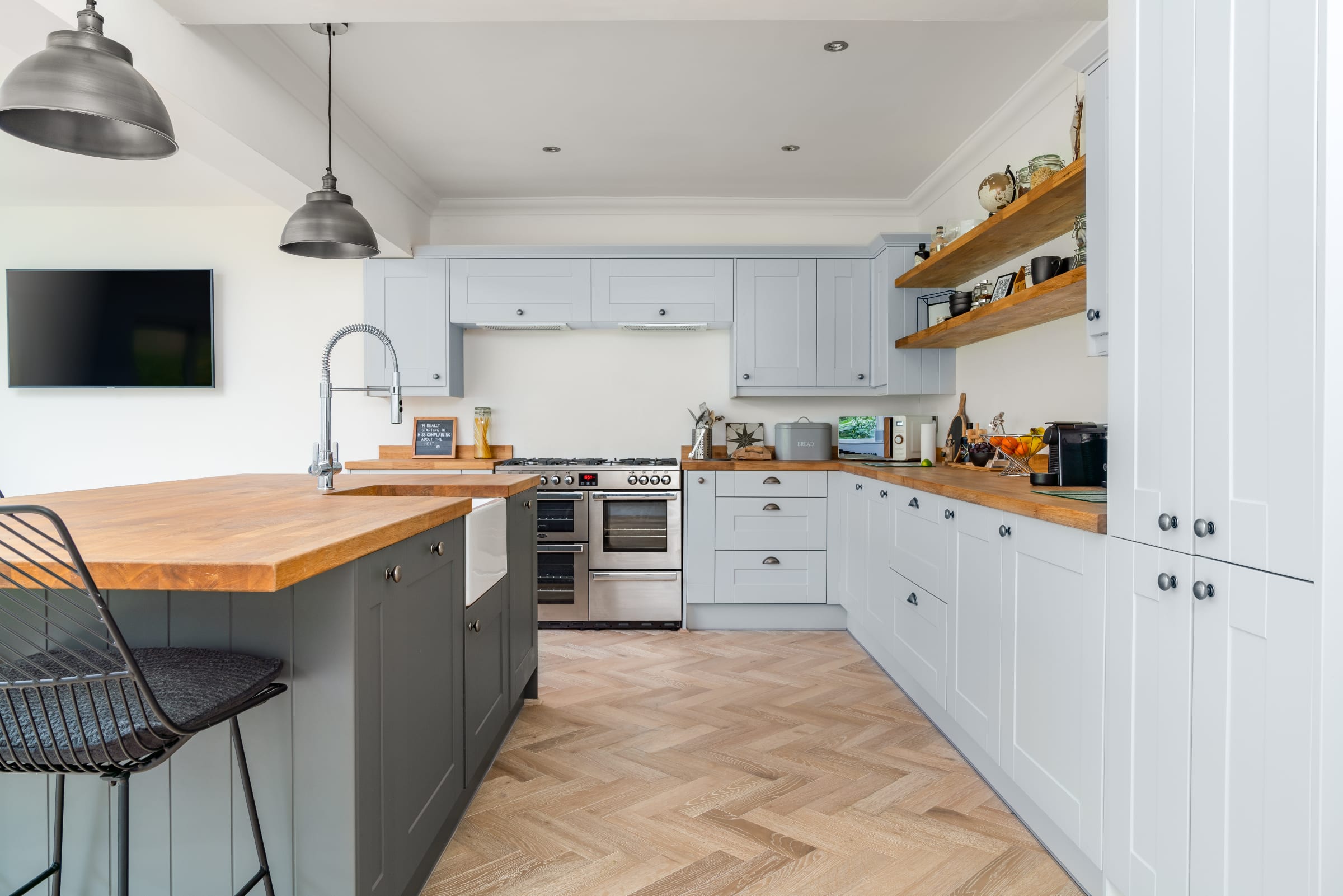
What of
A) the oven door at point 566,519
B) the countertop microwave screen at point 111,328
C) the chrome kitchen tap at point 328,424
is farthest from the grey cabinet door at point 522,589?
the countertop microwave screen at point 111,328

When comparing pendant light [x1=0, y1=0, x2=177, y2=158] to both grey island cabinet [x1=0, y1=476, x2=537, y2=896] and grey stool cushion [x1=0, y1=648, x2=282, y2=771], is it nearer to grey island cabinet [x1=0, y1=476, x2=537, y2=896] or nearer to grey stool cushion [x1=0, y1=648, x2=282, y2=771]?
grey island cabinet [x1=0, y1=476, x2=537, y2=896]

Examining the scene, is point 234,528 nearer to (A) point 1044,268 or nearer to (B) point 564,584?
(A) point 1044,268

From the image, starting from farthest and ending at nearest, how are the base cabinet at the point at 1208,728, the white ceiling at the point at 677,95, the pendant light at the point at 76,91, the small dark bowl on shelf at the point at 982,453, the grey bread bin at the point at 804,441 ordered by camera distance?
the grey bread bin at the point at 804,441
the small dark bowl on shelf at the point at 982,453
the white ceiling at the point at 677,95
the pendant light at the point at 76,91
the base cabinet at the point at 1208,728

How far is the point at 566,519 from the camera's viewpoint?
421 cm

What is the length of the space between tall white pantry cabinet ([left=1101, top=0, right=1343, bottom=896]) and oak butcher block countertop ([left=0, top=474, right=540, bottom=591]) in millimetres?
1528

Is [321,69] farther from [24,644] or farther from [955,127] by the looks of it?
[955,127]

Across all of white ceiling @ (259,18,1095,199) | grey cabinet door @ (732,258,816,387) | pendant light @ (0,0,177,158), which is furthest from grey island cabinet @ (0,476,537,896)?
grey cabinet door @ (732,258,816,387)

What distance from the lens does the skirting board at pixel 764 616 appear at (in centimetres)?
419

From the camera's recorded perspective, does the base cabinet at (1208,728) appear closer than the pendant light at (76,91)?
Yes

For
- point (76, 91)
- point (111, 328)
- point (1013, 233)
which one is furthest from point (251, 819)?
point (111, 328)

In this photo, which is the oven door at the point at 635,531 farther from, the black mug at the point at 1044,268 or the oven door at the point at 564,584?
the black mug at the point at 1044,268

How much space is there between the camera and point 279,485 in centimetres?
246

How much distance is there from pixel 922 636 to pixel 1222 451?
1.67 m

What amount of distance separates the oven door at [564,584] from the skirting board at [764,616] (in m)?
0.60
